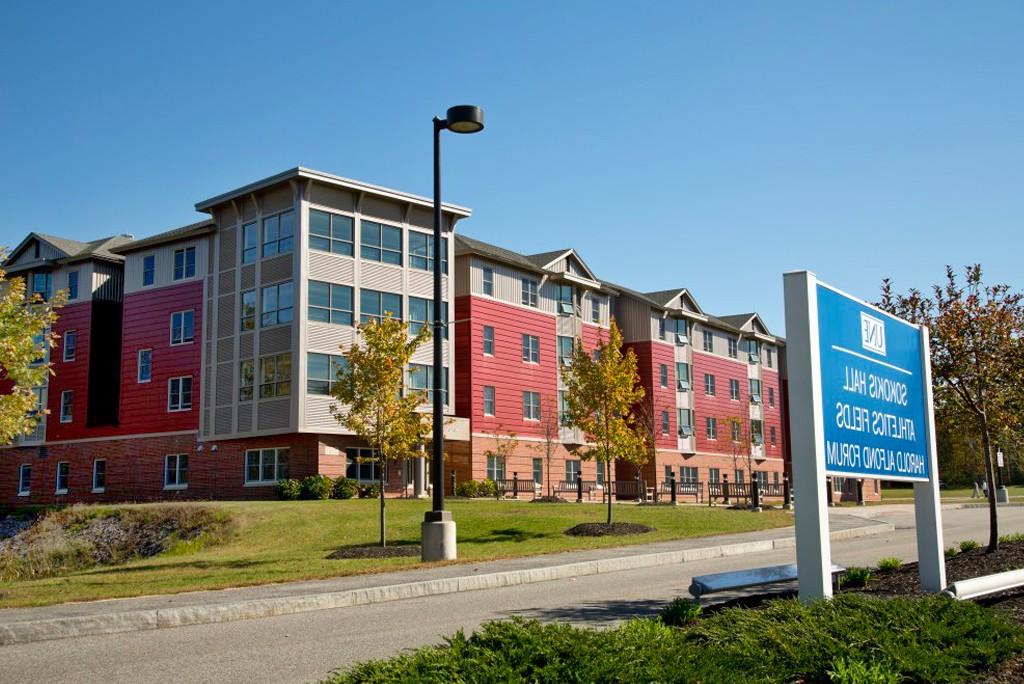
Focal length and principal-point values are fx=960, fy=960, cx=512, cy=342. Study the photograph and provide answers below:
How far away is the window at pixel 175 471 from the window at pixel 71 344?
902 centimetres

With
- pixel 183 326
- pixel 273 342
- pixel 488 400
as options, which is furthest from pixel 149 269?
pixel 488 400

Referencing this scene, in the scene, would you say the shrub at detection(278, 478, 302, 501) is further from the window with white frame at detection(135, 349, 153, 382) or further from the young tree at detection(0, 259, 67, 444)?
the young tree at detection(0, 259, 67, 444)

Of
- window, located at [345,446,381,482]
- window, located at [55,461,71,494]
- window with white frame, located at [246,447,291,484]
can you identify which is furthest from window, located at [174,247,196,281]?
window, located at [345,446,381,482]

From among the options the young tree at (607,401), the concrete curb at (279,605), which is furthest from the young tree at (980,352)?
the young tree at (607,401)

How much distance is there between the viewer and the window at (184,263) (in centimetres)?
4488

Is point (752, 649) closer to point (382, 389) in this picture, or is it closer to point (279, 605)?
point (279, 605)

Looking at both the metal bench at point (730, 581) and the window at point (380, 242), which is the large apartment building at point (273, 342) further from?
the metal bench at point (730, 581)

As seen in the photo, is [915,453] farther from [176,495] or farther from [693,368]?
[693,368]

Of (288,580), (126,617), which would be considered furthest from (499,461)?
(126,617)

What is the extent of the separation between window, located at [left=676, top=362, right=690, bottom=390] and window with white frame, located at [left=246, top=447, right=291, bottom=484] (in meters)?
28.9

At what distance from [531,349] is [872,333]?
40.1 meters

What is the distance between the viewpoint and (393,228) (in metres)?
42.7

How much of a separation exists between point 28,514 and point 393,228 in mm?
18831

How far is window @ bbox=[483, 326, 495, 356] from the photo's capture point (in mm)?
47184
